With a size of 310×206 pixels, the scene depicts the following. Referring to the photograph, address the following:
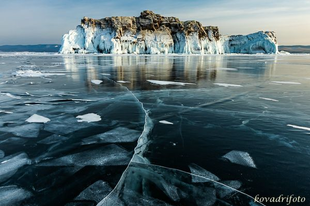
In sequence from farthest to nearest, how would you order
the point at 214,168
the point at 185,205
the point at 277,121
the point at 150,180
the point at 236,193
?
the point at 277,121
the point at 214,168
the point at 150,180
the point at 236,193
the point at 185,205

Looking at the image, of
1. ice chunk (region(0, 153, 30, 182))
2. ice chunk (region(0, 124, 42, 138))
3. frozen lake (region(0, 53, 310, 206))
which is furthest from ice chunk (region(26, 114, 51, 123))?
ice chunk (region(0, 153, 30, 182))

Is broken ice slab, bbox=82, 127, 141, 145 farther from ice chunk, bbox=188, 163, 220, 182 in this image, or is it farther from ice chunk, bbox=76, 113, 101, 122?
ice chunk, bbox=188, 163, 220, 182

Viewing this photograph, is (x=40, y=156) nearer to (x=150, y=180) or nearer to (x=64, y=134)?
(x=64, y=134)

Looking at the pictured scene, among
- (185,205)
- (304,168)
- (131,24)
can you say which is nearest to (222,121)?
(304,168)

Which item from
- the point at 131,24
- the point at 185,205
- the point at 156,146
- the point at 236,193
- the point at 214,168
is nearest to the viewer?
the point at 185,205

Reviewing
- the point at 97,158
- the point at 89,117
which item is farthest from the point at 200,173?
the point at 89,117

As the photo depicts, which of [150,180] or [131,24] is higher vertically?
[131,24]
